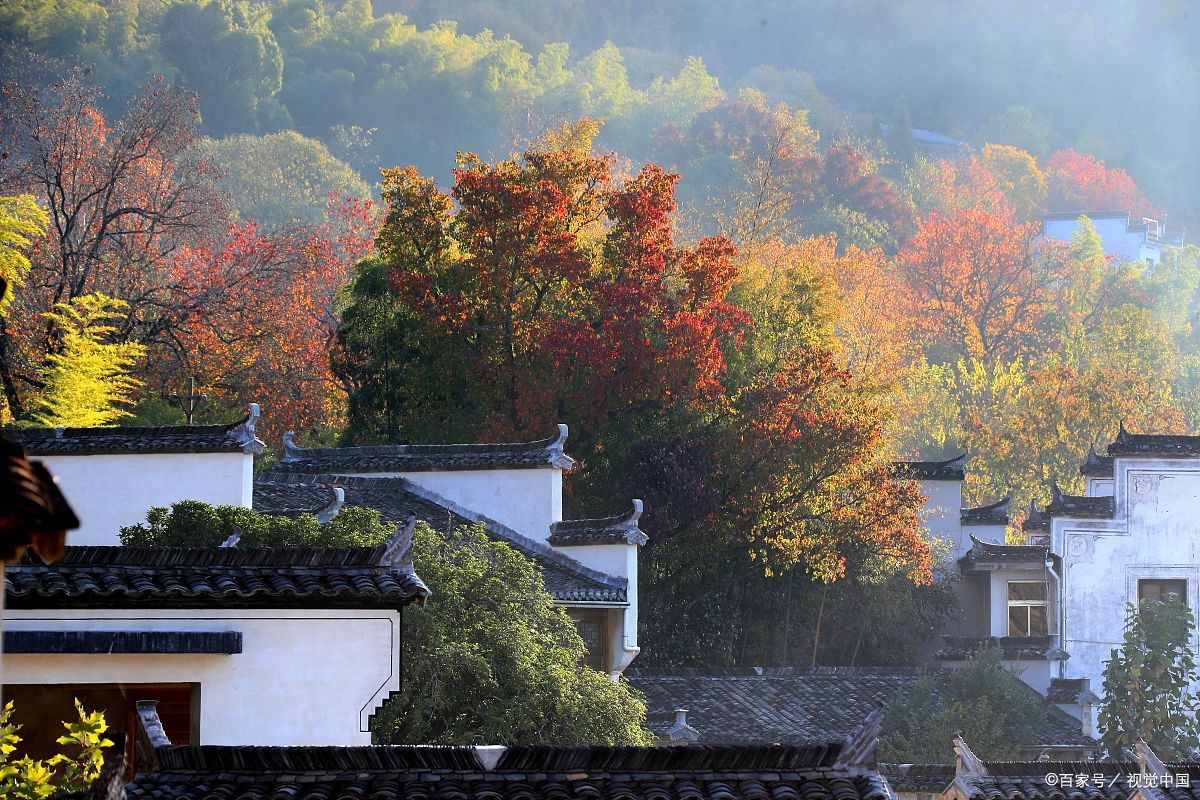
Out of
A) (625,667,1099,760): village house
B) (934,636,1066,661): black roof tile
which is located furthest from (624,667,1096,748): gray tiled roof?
(934,636,1066,661): black roof tile

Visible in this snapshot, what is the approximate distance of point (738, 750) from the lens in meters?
8.83

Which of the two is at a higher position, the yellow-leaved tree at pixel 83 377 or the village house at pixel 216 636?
the yellow-leaved tree at pixel 83 377

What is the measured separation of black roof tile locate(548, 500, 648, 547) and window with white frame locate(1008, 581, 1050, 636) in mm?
13583

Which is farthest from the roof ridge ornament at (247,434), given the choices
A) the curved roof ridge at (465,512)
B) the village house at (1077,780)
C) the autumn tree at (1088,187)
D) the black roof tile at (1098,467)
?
the autumn tree at (1088,187)

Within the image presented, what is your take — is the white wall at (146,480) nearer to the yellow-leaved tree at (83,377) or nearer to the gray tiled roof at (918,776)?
the yellow-leaved tree at (83,377)

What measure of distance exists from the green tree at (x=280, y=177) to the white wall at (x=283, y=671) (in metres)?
54.0

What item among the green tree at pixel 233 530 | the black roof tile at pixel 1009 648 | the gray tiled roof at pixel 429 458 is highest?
the gray tiled roof at pixel 429 458

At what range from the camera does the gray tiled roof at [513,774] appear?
8.65 meters

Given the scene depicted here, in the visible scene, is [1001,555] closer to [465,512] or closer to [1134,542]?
[1134,542]

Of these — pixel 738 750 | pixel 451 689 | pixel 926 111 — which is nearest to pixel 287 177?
pixel 926 111

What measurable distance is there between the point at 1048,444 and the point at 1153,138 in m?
47.1

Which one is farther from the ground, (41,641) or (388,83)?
(388,83)

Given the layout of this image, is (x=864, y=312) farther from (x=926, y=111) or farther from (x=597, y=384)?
(x=926, y=111)

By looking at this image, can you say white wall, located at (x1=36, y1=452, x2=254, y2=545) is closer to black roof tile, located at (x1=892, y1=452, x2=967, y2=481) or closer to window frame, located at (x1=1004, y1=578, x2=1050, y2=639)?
window frame, located at (x1=1004, y1=578, x2=1050, y2=639)
